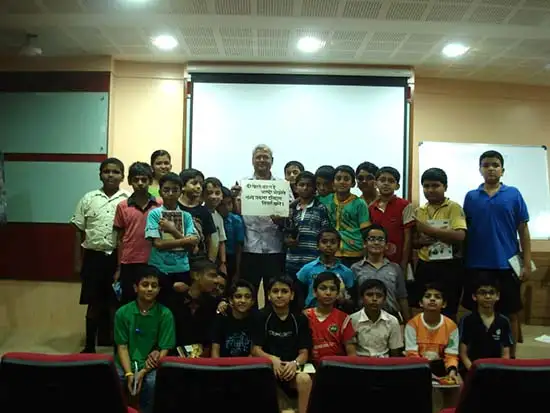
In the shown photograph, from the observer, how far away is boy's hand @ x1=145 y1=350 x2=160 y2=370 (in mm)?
2564

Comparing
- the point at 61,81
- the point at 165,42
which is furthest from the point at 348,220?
the point at 61,81

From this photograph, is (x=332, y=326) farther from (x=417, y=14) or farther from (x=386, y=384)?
(x=417, y=14)

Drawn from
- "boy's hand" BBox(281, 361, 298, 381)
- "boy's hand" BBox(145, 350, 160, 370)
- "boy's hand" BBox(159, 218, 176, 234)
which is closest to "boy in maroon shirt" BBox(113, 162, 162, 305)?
"boy's hand" BBox(159, 218, 176, 234)

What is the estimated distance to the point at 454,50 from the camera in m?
4.48

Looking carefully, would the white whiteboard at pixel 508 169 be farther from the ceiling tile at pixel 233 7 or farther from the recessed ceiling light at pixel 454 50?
the ceiling tile at pixel 233 7

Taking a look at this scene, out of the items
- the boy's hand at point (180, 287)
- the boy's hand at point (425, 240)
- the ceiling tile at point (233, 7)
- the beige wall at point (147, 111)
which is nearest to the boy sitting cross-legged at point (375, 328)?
the boy's hand at point (425, 240)

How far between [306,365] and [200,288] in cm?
78

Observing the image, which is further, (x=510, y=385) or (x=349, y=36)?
(x=349, y=36)

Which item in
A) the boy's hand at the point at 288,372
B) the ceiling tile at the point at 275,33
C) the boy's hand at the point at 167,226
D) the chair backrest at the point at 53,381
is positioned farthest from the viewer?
the ceiling tile at the point at 275,33

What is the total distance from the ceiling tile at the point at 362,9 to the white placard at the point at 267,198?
1404 millimetres

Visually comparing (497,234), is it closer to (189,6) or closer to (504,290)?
(504,290)

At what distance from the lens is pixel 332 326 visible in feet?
9.05

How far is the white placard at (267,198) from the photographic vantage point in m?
3.34

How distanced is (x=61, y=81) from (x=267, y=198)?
2773 mm
